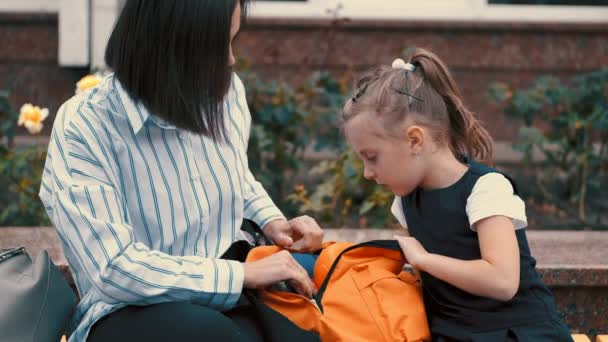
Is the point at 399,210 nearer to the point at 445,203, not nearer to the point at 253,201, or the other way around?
the point at 445,203

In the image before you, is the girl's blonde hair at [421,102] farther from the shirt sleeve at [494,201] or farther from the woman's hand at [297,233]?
the woman's hand at [297,233]

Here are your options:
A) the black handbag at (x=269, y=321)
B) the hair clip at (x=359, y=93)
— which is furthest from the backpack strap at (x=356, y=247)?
the hair clip at (x=359, y=93)

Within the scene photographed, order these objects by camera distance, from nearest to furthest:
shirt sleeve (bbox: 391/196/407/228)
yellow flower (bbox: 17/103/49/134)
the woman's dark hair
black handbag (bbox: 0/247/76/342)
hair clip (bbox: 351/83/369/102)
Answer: black handbag (bbox: 0/247/76/342)
the woman's dark hair
hair clip (bbox: 351/83/369/102)
shirt sleeve (bbox: 391/196/407/228)
yellow flower (bbox: 17/103/49/134)

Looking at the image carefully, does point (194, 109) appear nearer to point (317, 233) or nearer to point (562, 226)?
point (317, 233)

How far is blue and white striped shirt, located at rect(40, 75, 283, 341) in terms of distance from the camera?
2.15 m

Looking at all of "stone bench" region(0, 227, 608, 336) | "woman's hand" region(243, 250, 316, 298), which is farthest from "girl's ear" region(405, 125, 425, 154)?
"stone bench" region(0, 227, 608, 336)

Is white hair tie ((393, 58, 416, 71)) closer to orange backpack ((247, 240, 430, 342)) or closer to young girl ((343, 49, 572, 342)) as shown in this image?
young girl ((343, 49, 572, 342))

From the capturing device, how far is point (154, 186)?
231cm

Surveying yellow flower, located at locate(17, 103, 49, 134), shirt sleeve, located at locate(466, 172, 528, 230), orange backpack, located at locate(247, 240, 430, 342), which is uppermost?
shirt sleeve, located at locate(466, 172, 528, 230)

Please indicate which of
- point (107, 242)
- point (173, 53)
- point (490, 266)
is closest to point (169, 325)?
point (107, 242)

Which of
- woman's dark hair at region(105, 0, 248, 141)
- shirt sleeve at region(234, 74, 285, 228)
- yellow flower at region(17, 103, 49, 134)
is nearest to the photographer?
woman's dark hair at region(105, 0, 248, 141)

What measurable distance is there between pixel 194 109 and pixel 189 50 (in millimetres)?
139

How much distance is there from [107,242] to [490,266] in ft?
2.75

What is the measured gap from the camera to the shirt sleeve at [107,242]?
215cm
